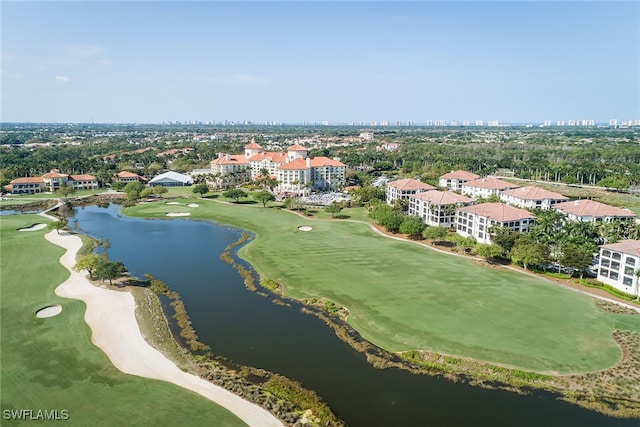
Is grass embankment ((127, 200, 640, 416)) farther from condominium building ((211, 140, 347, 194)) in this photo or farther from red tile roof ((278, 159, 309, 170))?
red tile roof ((278, 159, 309, 170))

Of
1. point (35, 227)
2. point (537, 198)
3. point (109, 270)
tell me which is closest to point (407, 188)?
point (537, 198)

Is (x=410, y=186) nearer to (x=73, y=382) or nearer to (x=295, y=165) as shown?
(x=295, y=165)

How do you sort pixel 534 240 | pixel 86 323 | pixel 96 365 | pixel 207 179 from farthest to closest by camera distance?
pixel 207 179
pixel 534 240
pixel 86 323
pixel 96 365

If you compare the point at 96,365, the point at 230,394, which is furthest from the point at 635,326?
the point at 96,365

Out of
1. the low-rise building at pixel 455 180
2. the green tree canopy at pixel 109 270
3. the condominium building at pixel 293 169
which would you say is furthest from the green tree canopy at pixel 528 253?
the condominium building at pixel 293 169

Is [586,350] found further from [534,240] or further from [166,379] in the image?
[166,379]

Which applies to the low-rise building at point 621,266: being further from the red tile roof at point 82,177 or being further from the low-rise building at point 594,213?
the red tile roof at point 82,177
